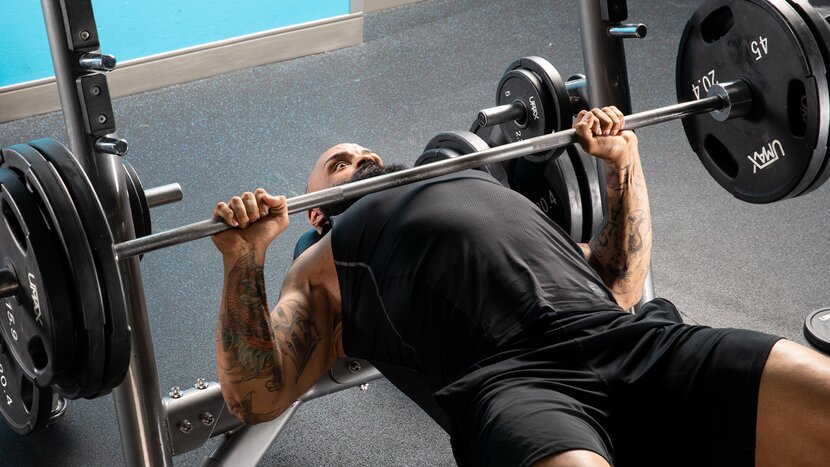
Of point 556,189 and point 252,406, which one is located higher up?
point 556,189

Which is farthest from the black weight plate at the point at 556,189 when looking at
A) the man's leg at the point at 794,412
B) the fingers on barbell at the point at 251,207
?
the fingers on barbell at the point at 251,207

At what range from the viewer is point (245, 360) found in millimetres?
1884

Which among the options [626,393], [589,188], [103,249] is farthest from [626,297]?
[103,249]

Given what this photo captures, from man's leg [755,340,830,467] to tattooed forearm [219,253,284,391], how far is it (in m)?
0.87

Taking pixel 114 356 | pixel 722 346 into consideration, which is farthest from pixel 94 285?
pixel 722 346

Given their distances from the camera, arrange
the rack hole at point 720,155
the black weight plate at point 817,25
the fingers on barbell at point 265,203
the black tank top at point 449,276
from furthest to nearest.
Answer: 1. the rack hole at point 720,155
2. the black weight plate at point 817,25
3. the black tank top at point 449,276
4. the fingers on barbell at point 265,203

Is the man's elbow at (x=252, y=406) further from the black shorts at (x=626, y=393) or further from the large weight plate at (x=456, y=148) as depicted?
the large weight plate at (x=456, y=148)

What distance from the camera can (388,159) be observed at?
12.0 ft

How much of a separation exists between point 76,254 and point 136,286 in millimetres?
365

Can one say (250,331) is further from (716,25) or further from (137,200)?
(716,25)

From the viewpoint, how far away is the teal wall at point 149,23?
13.2ft

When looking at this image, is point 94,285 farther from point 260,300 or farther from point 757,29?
point 757,29

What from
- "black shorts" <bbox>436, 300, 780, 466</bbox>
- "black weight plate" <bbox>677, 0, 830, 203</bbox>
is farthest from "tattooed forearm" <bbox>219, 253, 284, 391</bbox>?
"black weight plate" <bbox>677, 0, 830, 203</bbox>

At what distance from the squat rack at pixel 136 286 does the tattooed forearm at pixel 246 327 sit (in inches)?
6.2
